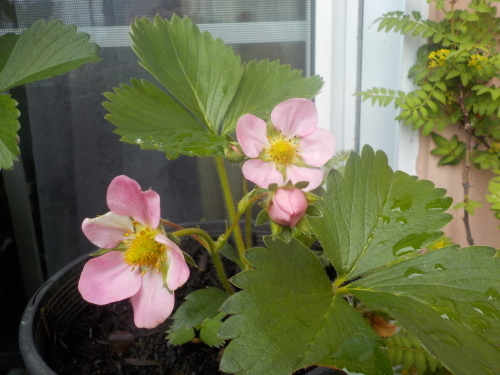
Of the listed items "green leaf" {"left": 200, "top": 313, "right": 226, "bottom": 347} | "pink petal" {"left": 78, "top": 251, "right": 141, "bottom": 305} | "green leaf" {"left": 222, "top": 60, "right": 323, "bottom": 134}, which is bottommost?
"green leaf" {"left": 200, "top": 313, "right": 226, "bottom": 347}

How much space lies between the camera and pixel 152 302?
1.53ft

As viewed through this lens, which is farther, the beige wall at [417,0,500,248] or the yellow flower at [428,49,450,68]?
the beige wall at [417,0,500,248]

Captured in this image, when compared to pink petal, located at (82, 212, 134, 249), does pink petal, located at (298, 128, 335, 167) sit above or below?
above

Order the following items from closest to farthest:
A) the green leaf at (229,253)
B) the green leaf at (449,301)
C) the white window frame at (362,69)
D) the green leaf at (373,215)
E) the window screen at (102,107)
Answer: the green leaf at (449,301), the green leaf at (373,215), the green leaf at (229,253), the window screen at (102,107), the white window frame at (362,69)

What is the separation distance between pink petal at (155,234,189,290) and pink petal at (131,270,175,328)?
0.11 feet

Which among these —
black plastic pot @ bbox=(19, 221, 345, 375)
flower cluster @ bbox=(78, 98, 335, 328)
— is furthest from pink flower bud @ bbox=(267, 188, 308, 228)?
black plastic pot @ bbox=(19, 221, 345, 375)

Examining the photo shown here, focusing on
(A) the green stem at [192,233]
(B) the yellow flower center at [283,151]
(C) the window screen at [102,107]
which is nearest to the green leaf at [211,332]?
(A) the green stem at [192,233]

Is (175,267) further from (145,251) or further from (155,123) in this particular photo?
(155,123)

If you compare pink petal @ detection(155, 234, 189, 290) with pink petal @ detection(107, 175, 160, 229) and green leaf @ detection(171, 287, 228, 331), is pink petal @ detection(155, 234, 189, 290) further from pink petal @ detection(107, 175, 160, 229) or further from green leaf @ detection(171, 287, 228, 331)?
green leaf @ detection(171, 287, 228, 331)

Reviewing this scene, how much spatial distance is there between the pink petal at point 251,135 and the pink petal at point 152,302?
0.18 metres

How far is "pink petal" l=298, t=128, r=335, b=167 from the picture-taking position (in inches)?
21.2

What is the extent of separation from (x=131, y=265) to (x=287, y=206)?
0.63 ft

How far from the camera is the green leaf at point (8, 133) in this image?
575 millimetres

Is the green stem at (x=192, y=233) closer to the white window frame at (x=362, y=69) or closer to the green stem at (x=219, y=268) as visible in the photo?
the green stem at (x=219, y=268)
